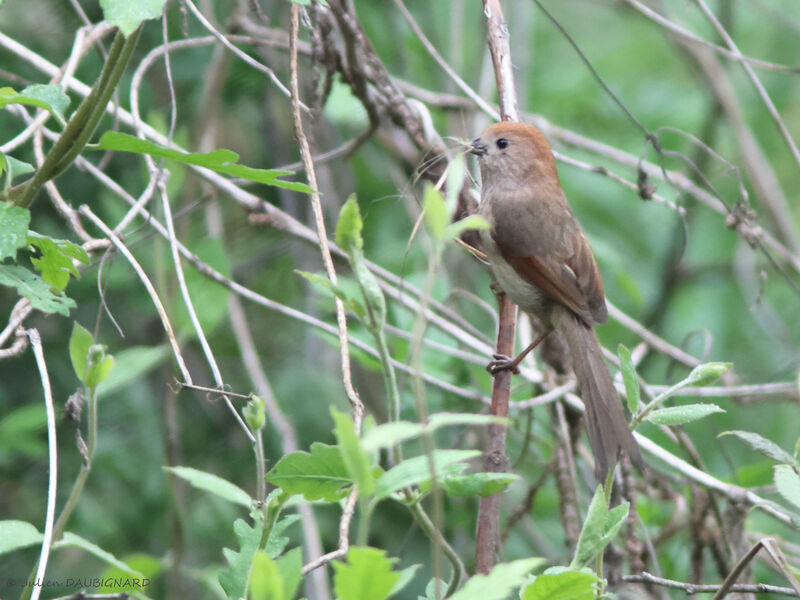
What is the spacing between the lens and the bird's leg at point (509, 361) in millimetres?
2332

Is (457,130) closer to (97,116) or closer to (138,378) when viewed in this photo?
(138,378)

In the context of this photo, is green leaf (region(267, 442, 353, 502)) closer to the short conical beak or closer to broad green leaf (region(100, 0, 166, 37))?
broad green leaf (region(100, 0, 166, 37))

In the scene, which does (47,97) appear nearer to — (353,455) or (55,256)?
(55,256)

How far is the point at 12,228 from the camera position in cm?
170

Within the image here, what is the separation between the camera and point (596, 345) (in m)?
3.14

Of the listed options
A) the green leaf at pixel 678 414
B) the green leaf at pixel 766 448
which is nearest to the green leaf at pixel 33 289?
the green leaf at pixel 678 414

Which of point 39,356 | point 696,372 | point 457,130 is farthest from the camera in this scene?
point 457,130

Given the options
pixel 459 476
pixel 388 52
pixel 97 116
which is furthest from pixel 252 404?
pixel 388 52

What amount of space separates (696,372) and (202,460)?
8.94ft

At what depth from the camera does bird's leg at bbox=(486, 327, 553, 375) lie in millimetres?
2332

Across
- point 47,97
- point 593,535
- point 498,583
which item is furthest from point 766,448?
point 47,97

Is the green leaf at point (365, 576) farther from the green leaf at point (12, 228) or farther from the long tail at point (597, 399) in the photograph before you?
the long tail at point (597, 399)

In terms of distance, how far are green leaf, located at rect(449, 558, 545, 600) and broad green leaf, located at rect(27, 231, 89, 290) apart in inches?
41.1

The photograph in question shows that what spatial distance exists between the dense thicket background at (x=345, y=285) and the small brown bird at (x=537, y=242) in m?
0.22
